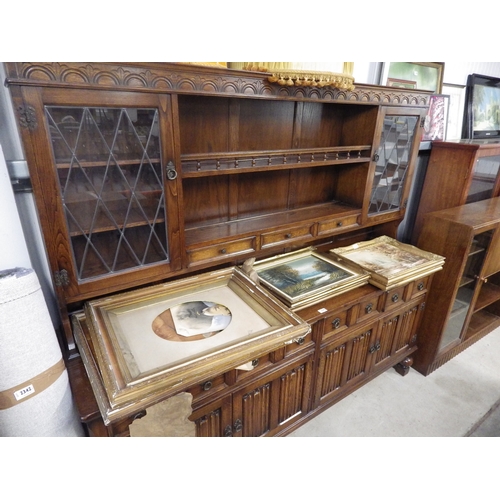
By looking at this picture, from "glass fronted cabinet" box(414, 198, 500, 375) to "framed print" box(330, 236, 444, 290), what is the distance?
0.11m

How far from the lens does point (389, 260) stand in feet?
5.51

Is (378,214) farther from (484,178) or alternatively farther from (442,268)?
(484,178)

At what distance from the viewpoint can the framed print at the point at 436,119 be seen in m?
2.11

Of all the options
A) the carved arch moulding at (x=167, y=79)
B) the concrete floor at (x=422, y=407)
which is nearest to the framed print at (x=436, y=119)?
the carved arch moulding at (x=167, y=79)

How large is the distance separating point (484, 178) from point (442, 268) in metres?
0.81

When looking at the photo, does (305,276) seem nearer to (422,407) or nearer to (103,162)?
(103,162)

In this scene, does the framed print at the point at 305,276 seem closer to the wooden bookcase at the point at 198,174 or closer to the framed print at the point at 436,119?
the wooden bookcase at the point at 198,174

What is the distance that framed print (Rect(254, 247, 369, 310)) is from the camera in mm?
1329

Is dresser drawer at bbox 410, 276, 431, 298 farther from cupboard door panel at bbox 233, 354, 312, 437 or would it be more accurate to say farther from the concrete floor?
cupboard door panel at bbox 233, 354, 312, 437

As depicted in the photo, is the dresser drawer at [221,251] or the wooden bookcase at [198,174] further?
the dresser drawer at [221,251]

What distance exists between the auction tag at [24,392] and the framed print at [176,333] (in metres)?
0.16

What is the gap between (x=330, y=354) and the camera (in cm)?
147

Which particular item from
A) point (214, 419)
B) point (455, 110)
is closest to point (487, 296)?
point (455, 110)

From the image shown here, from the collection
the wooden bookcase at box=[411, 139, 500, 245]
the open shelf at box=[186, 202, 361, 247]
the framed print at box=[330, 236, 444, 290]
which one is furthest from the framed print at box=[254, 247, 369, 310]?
the wooden bookcase at box=[411, 139, 500, 245]
